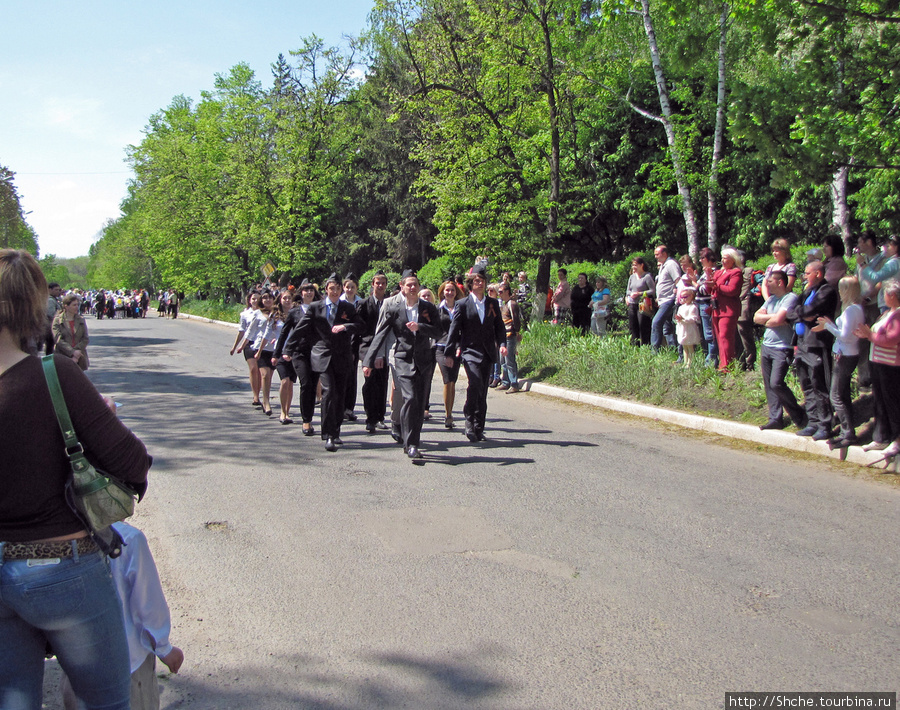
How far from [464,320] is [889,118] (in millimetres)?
6463

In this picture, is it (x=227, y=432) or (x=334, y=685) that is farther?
(x=227, y=432)

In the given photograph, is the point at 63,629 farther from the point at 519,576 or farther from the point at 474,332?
the point at 474,332

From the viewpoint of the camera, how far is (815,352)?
8.59 meters

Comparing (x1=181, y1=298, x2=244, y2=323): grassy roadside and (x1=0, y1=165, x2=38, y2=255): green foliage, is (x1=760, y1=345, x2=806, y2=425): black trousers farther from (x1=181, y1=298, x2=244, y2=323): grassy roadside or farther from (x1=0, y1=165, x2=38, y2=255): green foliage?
(x1=0, y1=165, x2=38, y2=255): green foliage

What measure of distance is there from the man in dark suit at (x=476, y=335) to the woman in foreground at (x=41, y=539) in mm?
7316

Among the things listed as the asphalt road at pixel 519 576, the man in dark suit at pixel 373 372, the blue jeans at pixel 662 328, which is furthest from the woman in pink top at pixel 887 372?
the man in dark suit at pixel 373 372

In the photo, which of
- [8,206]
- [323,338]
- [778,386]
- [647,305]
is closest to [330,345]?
[323,338]

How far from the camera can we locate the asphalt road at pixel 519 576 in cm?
367

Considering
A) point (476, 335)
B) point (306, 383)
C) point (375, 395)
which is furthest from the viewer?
point (375, 395)

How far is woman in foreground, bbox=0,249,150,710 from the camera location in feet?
7.39

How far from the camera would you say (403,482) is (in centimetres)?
737

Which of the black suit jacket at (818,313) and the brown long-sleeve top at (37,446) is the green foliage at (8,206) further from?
the brown long-sleeve top at (37,446)

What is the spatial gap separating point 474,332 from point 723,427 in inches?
128

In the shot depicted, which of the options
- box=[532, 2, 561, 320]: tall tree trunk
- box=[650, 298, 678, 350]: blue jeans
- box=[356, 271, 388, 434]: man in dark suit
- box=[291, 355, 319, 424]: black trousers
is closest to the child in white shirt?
box=[650, 298, 678, 350]: blue jeans
